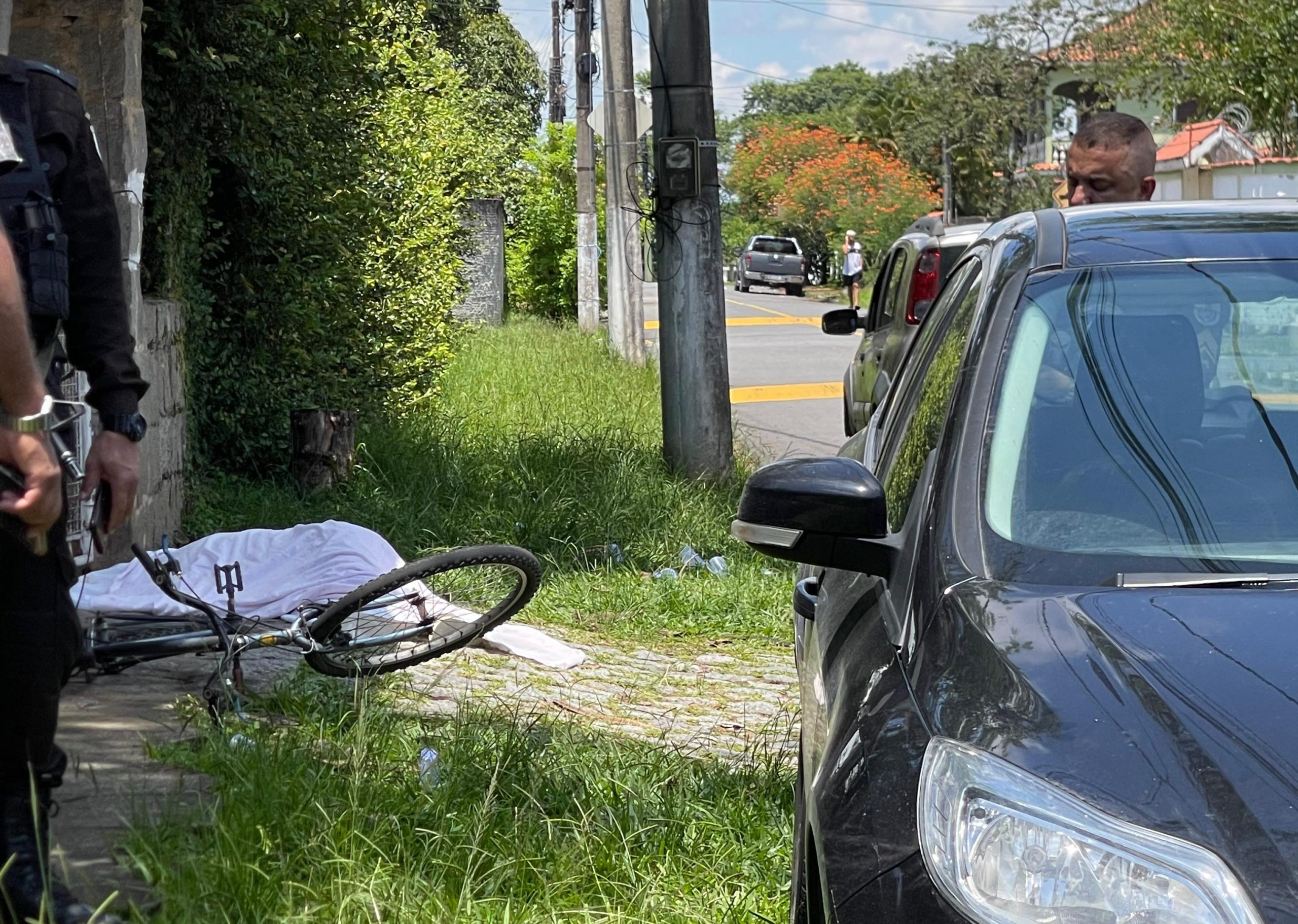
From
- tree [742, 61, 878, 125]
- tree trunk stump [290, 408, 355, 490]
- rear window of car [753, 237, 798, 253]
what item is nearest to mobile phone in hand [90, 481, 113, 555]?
tree trunk stump [290, 408, 355, 490]

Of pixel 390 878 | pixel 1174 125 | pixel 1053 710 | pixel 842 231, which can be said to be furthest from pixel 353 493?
pixel 842 231

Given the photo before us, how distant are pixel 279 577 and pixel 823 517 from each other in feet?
10.9

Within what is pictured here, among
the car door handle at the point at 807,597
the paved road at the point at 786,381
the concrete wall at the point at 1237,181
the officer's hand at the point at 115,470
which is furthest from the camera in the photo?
the concrete wall at the point at 1237,181

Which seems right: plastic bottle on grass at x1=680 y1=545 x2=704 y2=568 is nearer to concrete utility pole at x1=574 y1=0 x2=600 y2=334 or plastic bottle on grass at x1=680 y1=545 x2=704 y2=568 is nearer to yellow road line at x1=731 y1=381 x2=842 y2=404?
yellow road line at x1=731 y1=381 x2=842 y2=404

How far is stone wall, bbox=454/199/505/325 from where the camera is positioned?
22.8 meters

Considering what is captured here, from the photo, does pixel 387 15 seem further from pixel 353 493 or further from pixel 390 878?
pixel 390 878

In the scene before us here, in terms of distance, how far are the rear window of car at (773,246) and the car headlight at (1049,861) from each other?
46.2 metres

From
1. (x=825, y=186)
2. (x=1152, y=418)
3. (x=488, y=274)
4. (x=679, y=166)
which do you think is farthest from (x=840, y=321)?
(x=825, y=186)

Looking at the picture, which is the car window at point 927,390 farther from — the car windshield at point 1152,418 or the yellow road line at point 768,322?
the yellow road line at point 768,322

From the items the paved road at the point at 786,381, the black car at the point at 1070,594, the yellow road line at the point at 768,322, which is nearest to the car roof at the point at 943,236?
the paved road at the point at 786,381

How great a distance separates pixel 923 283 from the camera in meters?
9.73

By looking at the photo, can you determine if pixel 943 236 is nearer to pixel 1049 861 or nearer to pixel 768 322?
pixel 1049 861

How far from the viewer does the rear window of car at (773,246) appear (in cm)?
4769

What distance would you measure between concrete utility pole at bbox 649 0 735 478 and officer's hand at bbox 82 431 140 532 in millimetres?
6081
